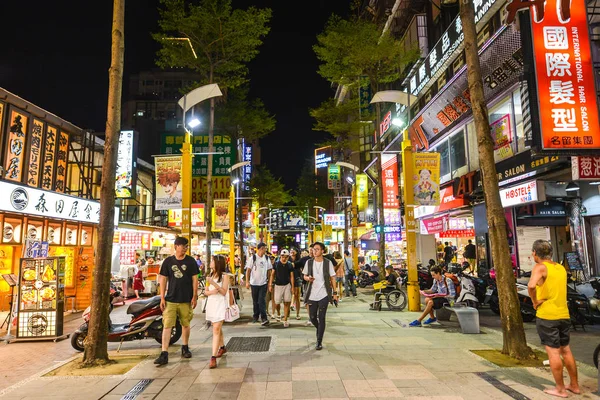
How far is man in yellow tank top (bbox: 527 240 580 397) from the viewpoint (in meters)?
5.00

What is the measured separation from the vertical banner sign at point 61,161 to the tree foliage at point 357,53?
1180 cm

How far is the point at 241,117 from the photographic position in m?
25.5

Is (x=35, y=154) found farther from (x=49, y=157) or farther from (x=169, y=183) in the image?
(x=169, y=183)

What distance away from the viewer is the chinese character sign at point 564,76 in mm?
8766

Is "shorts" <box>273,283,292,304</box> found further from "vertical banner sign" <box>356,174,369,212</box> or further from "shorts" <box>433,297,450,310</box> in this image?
"vertical banner sign" <box>356,174,369,212</box>

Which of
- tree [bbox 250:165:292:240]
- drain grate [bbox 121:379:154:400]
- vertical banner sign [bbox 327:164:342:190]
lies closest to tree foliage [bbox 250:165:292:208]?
tree [bbox 250:165:292:240]

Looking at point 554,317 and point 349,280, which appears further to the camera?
point 349,280

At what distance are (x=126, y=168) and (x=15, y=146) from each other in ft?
15.8

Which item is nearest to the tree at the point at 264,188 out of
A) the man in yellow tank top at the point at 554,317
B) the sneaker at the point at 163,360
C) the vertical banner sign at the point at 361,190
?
the vertical banner sign at the point at 361,190

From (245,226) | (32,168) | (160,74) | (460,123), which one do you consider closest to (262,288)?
(32,168)

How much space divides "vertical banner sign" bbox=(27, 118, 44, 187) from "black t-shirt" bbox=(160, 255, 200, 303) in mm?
9852

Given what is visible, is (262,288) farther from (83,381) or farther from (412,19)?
(412,19)

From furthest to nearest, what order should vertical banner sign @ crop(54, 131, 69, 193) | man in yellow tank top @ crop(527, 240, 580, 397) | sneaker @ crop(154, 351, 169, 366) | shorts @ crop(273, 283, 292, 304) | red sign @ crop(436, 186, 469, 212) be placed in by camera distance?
1. red sign @ crop(436, 186, 469, 212)
2. vertical banner sign @ crop(54, 131, 69, 193)
3. shorts @ crop(273, 283, 292, 304)
4. sneaker @ crop(154, 351, 169, 366)
5. man in yellow tank top @ crop(527, 240, 580, 397)

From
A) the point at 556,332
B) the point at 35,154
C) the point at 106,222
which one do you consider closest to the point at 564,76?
the point at 556,332
